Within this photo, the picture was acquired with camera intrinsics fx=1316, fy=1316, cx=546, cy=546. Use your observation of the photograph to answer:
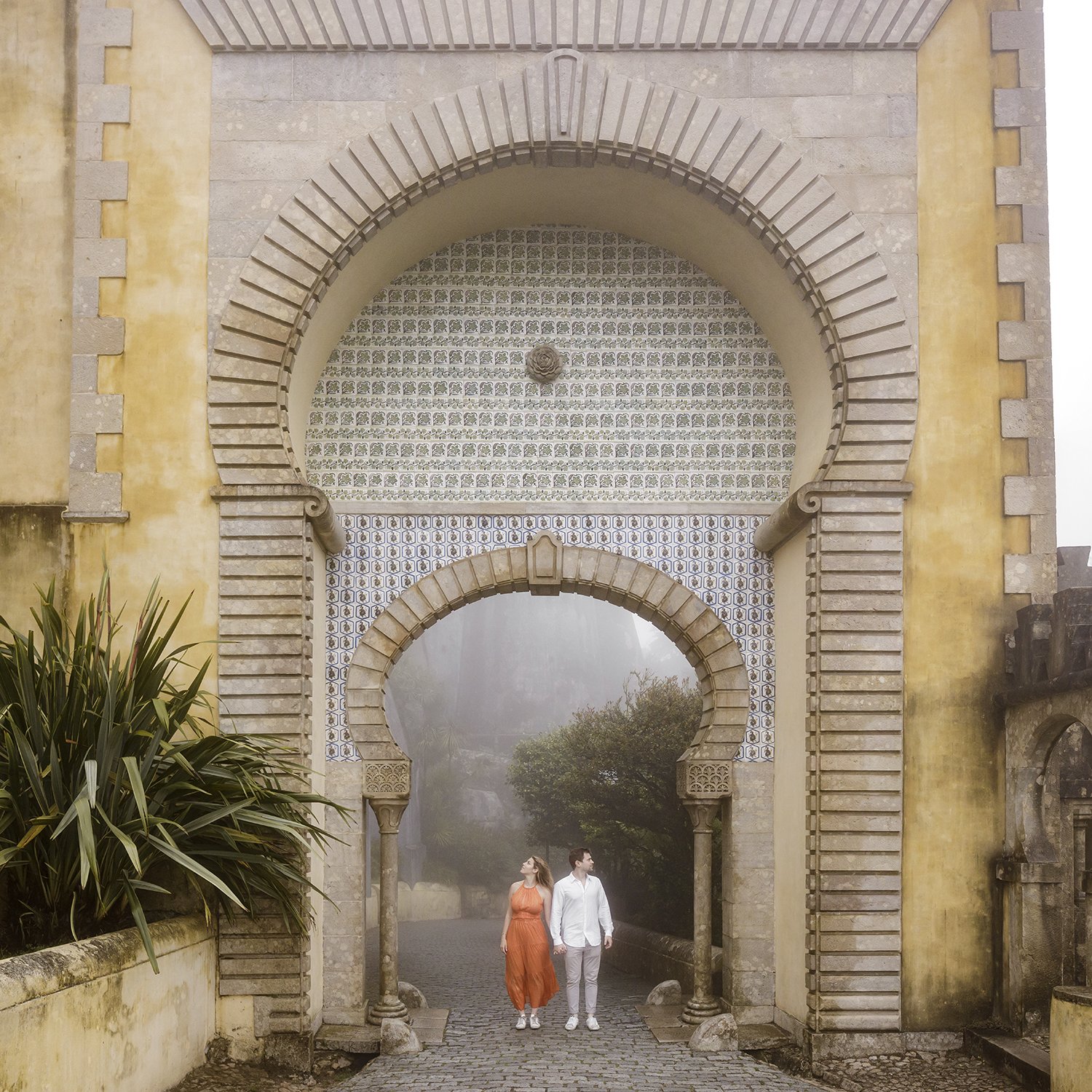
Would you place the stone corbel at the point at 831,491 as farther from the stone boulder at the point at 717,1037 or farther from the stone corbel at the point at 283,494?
the stone boulder at the point at 717,1037

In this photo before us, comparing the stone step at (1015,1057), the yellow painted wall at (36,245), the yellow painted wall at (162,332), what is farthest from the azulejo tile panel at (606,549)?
the stone step at (1015,1057)

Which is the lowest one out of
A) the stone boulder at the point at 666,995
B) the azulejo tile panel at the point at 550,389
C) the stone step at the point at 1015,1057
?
the stone boulder at the point at 666,995

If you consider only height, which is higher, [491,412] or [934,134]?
[934,134]

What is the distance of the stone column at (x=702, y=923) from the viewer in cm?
997

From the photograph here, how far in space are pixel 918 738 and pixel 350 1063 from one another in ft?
14.8

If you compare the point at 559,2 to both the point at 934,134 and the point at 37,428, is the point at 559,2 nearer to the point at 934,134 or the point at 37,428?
the point at 934,134

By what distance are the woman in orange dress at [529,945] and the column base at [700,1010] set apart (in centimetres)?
105

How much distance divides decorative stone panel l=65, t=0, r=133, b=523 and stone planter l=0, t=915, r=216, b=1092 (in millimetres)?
3070

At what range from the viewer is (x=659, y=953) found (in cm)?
1357

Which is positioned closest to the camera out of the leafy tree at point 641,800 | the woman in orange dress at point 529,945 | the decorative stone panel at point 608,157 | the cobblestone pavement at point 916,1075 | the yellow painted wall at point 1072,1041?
the yellow painted wall at point 1072,1041

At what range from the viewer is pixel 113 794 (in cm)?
717

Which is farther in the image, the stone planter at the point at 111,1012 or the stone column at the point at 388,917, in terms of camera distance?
the stone column at the point at 388,917

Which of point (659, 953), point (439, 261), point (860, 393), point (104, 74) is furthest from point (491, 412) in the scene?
point (659, 953)

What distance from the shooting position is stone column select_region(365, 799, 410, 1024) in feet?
31.9
